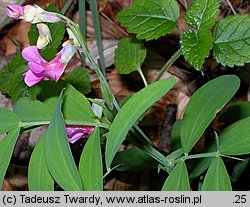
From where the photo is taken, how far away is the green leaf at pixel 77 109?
0.91m

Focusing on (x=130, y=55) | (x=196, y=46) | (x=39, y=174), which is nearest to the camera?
(x=39, y=174)

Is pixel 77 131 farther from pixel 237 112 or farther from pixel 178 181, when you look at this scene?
pixel 237 112

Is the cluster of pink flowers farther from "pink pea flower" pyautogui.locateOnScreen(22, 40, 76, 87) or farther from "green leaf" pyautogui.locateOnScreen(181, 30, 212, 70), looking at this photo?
"green leaf" pyautogui.locateOnScreen(181, 30, 212, 70)

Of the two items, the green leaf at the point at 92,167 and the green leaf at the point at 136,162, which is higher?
the green leaf at the point at 92,167

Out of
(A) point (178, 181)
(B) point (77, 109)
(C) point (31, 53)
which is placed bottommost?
(A) point (178, 181)

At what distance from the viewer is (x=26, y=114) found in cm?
91

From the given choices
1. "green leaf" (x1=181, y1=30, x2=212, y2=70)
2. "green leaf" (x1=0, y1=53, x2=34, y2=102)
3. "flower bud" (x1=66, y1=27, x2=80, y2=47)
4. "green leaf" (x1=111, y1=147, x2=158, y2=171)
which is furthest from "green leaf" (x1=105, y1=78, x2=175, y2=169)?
"green leaf" (x1=0, y1=53, x2=34, y2=102)

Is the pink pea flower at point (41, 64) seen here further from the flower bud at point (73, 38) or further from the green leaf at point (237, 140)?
the green leaf at point (237, 140)

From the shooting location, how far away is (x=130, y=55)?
4.39 ft

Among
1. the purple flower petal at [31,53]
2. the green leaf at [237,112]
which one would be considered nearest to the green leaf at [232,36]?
the green leaf at [237,112]

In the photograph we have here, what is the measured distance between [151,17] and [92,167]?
1.69 feet

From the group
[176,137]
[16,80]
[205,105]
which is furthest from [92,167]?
[16,80]

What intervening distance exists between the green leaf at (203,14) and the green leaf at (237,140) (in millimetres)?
304

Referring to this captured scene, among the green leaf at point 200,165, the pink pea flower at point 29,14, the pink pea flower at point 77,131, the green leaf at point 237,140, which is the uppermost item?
the pink pea flower at point 29,14
